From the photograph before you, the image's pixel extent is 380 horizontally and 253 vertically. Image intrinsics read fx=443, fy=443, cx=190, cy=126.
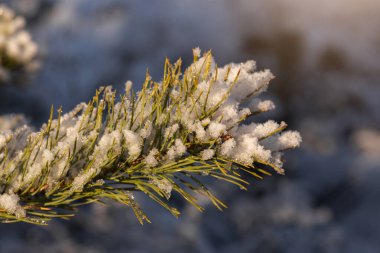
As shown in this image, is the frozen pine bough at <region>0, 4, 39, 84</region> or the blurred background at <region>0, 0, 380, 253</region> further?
the blurred background at <region>0, 0, 380, 253</region>

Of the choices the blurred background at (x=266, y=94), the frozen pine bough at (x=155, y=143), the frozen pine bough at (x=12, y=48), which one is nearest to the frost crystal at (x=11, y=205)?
the frozen pine bough at (x=155, y=143)

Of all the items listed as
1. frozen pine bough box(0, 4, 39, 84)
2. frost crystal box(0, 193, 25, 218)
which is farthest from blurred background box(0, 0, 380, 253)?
frost crystal box(0, 193, 25, 218)

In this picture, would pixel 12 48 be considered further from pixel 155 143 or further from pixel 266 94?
pixel 266 94

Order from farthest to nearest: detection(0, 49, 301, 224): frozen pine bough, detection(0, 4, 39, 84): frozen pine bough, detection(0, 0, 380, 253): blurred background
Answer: detection(0, 0, 380, 253): blurred background
detection(0, 4, 39, 84): frozen pine bough
detection(0, 49, 301, 224): frozen pine bough

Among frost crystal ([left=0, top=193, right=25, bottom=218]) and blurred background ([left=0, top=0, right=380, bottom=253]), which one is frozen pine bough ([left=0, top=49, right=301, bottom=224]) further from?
blurred background ([left=0, top=0, right=380, bottom=253])

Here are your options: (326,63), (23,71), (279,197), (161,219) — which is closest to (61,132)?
(23,71)

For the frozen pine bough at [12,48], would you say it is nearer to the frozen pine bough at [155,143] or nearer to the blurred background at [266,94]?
the frozen pine bough at [155,143]

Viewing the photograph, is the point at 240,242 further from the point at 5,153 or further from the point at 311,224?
the point at 5,153

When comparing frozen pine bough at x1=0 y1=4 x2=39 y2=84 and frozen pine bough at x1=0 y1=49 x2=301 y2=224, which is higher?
frozen pine bough at x1=0 y1=4 x2=39 y2=84
